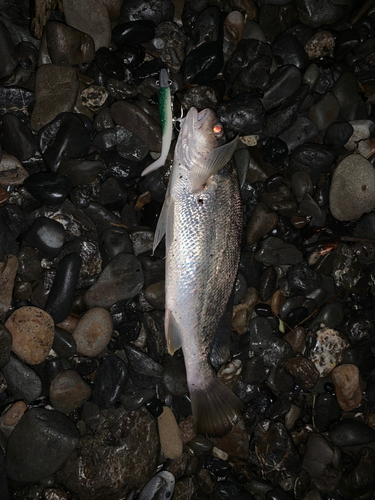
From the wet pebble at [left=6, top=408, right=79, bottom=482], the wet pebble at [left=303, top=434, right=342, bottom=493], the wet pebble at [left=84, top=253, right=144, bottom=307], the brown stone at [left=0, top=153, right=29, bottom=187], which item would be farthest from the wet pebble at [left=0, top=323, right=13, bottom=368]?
the wet pebble at [left=303, top=434, right=342, bottom=493]

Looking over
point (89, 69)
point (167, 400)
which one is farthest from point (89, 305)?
point (89, 69)

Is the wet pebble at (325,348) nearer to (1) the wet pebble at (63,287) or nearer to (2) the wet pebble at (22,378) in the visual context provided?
(1) the wet pebble at (63,287)

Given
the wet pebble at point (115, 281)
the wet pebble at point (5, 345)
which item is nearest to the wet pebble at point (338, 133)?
the wet pebble at point (115, 281)

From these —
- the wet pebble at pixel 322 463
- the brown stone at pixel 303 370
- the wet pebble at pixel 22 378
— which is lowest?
the wet pebble at pixel 322 463

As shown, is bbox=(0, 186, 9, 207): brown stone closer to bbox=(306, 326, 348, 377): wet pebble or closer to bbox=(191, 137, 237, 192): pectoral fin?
bbox=(191, 137, 237, 192): pectoral fin

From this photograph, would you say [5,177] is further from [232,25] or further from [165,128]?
[232,25]

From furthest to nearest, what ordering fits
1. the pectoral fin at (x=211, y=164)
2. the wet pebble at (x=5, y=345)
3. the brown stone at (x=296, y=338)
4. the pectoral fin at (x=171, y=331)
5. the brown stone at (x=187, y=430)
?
the brown stone at (x=296, y=338) → the brown stone at (x=187, y=430) → the wet pebble at (x=5, y=345) → the pectoral fin at (x=171, y=331) → the pectoral fin at (x=211, y=164)

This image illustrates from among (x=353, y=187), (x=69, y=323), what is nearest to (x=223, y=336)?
(x=69, y=323)
